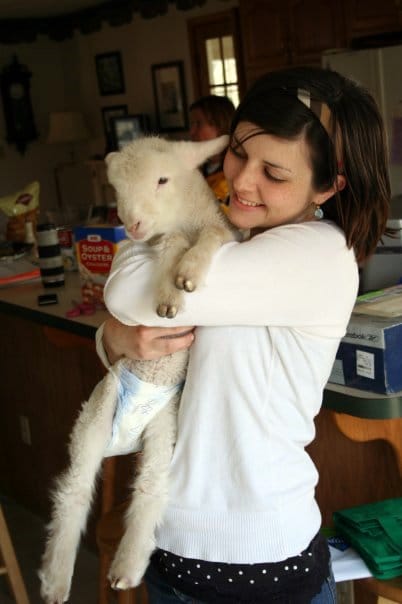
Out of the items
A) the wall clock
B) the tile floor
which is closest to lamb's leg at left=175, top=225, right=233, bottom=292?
the tile floor

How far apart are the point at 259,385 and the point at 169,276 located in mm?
199

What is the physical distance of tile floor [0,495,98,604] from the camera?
8.25 feet

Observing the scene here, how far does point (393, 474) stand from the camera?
5.57 feet

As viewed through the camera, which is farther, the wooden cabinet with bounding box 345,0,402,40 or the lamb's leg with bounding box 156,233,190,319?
the wooden cabinet with bounding box 345,0,402,40

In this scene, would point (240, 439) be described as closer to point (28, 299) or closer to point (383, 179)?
point (383, 179)

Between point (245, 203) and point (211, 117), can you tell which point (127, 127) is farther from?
point (245, 203)

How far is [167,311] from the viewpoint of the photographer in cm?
106

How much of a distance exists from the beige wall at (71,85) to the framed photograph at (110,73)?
63 millimetres

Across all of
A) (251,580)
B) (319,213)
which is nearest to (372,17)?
(319,213)

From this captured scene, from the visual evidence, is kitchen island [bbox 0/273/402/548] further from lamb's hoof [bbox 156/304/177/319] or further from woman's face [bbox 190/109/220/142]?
woman's face [bbox 190/109/220/142]

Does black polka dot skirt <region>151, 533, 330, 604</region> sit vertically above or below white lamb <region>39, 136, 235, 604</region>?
below

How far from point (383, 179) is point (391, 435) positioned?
0.63 meters

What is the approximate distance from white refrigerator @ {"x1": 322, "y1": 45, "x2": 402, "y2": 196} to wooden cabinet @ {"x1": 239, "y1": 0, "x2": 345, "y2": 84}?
0.68 meters

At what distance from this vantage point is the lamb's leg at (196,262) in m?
1.04
